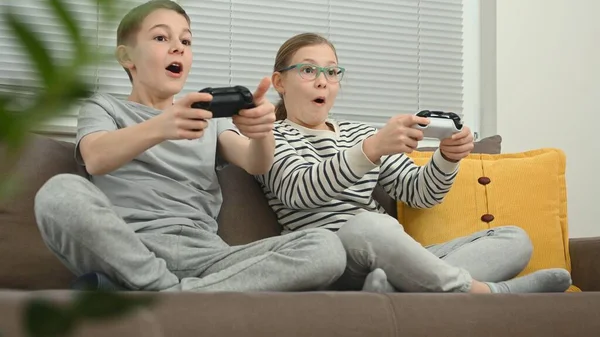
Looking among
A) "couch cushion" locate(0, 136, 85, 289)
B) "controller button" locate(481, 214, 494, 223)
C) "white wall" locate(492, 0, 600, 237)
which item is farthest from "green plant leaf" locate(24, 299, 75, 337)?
"white wall" locate(492, 0, 600, 237)

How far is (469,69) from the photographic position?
2.73m

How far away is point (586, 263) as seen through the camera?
1915 mm

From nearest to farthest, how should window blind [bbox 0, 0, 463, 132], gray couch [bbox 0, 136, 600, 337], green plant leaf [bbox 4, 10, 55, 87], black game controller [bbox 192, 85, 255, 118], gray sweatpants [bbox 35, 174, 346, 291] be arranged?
green plant leaf [bbox 4, 10, 55, 87]
gray couch [bbox 0, 136, 600, 337]
gray sweatpants [bbox 35, 174, 346, 291]
black game controller [bbox 192, 85, 255, 118]
window blind [bbox 0, 0, 463, 132]

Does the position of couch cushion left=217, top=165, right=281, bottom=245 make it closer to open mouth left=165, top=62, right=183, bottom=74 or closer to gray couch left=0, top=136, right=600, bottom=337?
gray couch left=0, top=136, right=600, bottom=337

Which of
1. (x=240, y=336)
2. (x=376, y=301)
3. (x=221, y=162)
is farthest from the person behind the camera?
(x=221, y=162)

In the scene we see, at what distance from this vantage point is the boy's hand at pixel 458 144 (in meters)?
1.75

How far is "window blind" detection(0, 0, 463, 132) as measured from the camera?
243cm

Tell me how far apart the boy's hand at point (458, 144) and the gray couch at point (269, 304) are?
0.43 metres

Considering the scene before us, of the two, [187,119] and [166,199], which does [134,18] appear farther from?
[166,199]

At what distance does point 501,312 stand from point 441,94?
4.68ft

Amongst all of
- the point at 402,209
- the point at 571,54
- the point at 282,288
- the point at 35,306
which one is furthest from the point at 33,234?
the point at 571,54

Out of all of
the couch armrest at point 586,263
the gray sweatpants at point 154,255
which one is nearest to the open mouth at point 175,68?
the gray sweatpants at point 154,255

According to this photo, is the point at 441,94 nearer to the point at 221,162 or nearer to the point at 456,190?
the point at 456,190

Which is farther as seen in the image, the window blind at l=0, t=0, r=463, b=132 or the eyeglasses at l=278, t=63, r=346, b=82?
the window blind at l=0, t=0, r=463, b=132
